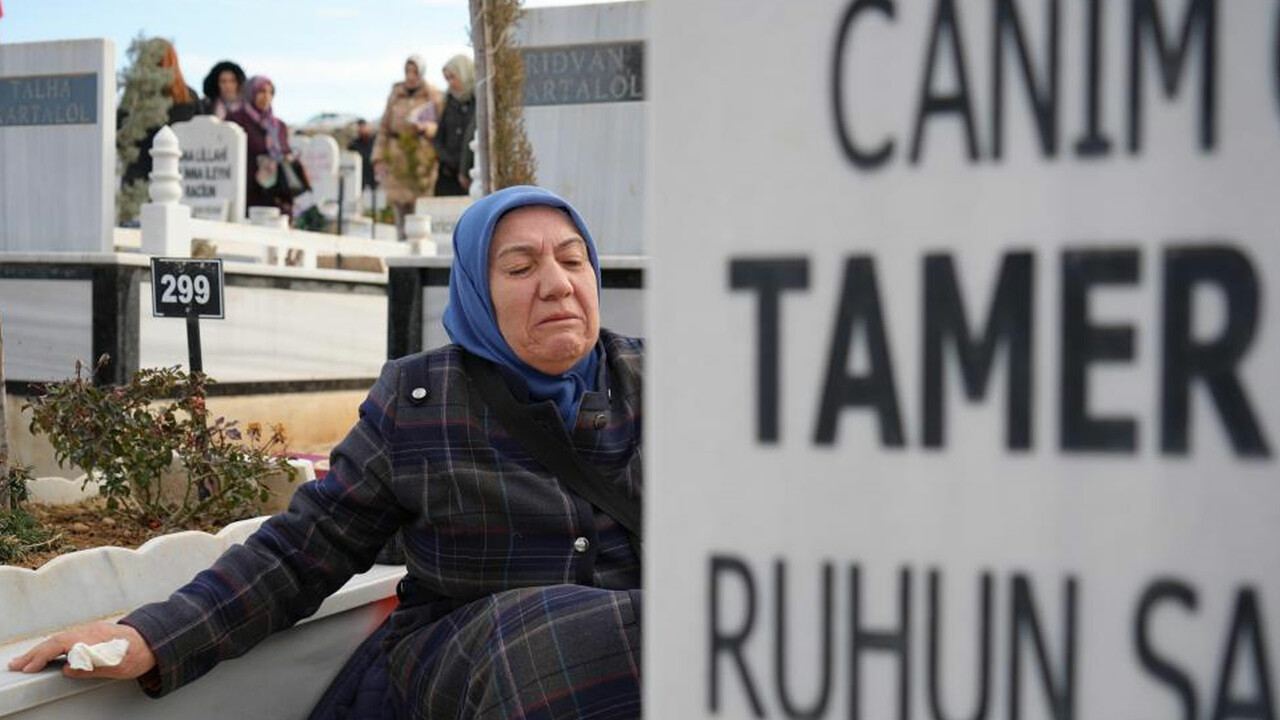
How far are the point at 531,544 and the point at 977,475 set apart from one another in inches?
62.5

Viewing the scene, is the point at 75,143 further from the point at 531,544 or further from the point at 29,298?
the point at 531,544

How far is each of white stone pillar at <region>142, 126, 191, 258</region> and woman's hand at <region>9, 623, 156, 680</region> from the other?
5772 mm

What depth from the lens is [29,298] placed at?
748 centimetres

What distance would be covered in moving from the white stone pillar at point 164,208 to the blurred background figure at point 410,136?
7297 millimetres

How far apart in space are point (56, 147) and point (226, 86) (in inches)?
259

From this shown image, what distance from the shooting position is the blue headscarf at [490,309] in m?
2.61

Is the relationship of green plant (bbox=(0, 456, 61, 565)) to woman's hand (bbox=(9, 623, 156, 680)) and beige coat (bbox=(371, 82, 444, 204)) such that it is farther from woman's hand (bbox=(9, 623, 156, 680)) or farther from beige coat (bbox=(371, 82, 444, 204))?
beige coat (bbox=(371, 82, 444, 204))

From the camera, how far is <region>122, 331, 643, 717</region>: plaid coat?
2.35m

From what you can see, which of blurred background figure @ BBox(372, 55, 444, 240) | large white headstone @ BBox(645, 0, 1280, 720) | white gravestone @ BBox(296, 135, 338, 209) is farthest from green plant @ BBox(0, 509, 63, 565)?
white gravestone @ BBox(296, 135, 338, 209)

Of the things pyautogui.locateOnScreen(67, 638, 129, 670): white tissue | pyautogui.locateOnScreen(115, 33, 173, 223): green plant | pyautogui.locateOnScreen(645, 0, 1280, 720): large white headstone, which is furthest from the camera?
pyautogui.locateOnScreen(115, 33, 173, 223): green plant

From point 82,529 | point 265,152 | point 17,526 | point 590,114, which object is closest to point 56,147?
point 590,114

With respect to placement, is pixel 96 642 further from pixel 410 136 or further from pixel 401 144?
pixel 401 144

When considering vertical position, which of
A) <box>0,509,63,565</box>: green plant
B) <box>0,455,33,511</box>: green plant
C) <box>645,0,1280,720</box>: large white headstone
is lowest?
<box>0,509,63,565</box>: green plant

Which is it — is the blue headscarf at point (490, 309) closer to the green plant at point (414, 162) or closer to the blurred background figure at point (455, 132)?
the blurred background figure at point (455, 132)
